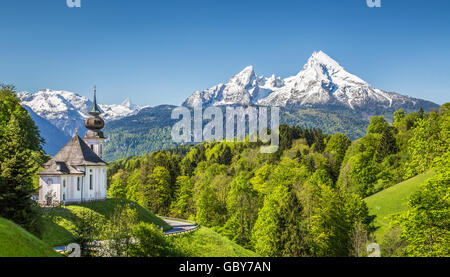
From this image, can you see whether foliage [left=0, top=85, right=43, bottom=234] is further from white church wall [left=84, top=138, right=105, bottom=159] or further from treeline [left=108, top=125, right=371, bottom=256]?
white church wall [left=84, top=138, right=105, bottom=159]

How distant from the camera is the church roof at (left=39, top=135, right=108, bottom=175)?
49812mm

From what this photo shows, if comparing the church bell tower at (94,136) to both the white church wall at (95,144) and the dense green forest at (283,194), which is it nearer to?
the white church wall at (95,144)

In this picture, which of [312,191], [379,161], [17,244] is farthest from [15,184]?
[379,161]

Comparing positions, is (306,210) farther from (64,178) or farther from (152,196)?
(152,196)

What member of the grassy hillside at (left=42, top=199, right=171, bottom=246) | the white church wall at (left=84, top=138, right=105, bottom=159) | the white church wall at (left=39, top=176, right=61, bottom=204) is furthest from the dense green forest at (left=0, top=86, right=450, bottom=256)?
the white church wall at (left=84, top=138, right=105, bottom=159)

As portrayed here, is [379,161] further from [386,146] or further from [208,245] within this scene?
[208,245]

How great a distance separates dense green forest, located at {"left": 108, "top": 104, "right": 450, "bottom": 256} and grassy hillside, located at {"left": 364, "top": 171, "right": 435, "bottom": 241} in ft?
5.39

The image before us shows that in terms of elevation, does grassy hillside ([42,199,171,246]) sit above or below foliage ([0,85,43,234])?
below

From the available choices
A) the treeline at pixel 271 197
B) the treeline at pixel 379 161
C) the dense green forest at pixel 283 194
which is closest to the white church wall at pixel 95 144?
the dense green forest at pixel 283 194

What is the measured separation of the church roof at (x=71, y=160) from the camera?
49812mm

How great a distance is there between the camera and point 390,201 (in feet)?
182

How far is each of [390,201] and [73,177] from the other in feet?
137

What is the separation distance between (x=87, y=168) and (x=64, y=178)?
4.61 m
